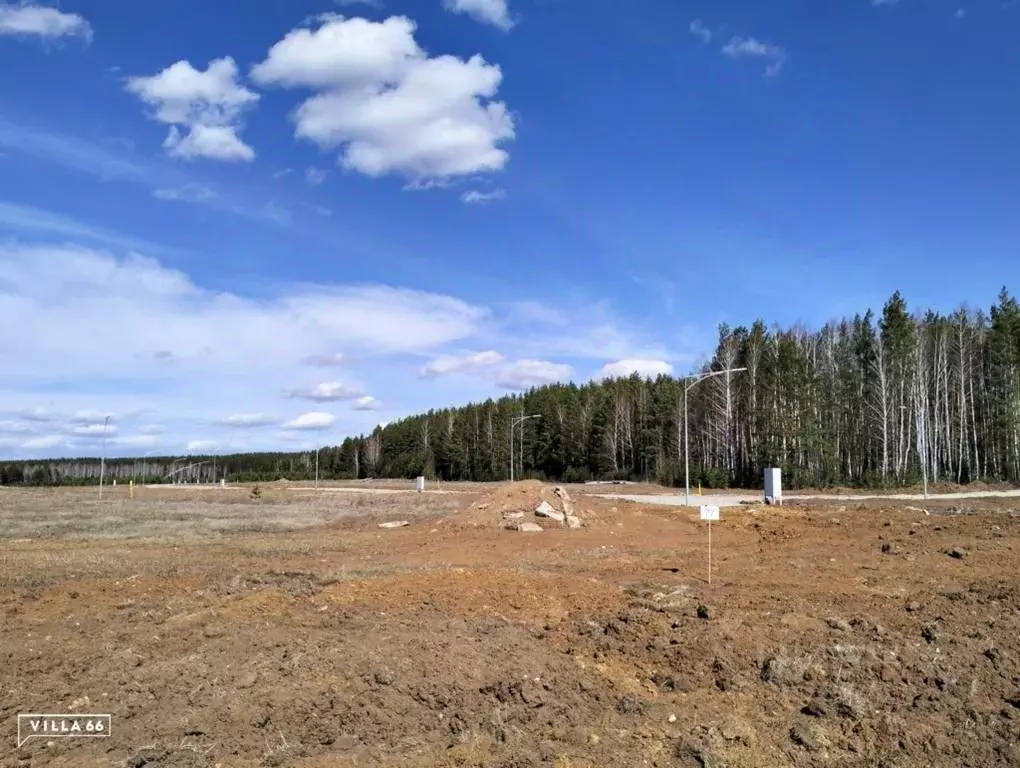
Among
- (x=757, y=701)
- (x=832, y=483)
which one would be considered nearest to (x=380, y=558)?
(x=757, y=701)

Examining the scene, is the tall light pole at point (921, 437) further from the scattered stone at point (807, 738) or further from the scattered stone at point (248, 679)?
the scattered stone at point (248, 679)

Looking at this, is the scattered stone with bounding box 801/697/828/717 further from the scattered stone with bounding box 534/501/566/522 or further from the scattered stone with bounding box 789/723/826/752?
the scattered stone with bounding box 534/501/566/522

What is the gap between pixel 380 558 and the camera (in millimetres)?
20047

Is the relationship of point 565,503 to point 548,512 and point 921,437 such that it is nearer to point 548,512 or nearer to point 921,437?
point 548,512

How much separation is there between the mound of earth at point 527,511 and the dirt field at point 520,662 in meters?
9.36

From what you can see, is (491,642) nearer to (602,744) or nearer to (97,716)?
(602,744)

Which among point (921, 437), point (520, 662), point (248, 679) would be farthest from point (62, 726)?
point (921, 437)

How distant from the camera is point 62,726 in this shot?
7277mm

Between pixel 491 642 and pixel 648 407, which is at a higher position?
pixel 648 407

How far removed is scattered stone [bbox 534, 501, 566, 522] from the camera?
28.7 metres

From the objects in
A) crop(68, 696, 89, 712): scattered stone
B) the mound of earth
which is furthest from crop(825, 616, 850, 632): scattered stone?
the mound of earth

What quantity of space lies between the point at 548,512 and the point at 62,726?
22459 mm

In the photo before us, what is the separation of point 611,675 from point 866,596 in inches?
269

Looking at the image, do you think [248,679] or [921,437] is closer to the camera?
[248,679]
